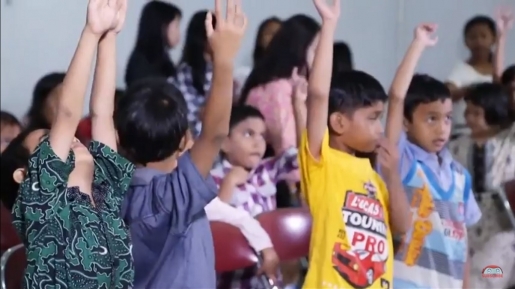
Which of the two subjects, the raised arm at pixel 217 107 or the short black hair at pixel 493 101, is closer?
the raised arm at pixel 217 107

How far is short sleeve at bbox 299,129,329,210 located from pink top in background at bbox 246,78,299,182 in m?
0.56

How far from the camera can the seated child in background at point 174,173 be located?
1.39m

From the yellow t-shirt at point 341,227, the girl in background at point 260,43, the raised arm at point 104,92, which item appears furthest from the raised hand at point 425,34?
the raised arm at point 104,92

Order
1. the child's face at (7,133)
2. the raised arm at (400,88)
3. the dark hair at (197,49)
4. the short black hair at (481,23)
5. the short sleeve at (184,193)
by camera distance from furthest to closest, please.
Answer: the child's face at (7,133) < the dark hair at (197,49) < the short black hair at (481,23) < the raised arm at (400,88) < the short sleeve at (184,193)

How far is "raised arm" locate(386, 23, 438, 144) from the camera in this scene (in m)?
1.83

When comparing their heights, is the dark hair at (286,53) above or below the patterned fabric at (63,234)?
above

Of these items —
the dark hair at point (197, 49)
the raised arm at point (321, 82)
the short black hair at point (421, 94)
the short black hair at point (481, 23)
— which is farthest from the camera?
the dark hair at point (197, 49)

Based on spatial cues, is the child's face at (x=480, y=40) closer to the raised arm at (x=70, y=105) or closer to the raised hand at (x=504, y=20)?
the raised hand at (x=504, y=20)

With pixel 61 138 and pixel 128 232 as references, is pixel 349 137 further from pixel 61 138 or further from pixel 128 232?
pixel 61 138

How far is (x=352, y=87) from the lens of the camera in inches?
70.0

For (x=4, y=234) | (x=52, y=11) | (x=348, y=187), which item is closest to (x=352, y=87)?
(x=348, y=187)

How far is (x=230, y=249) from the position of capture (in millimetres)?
1718

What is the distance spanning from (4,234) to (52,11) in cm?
83

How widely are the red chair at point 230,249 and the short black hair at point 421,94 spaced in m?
0.52
